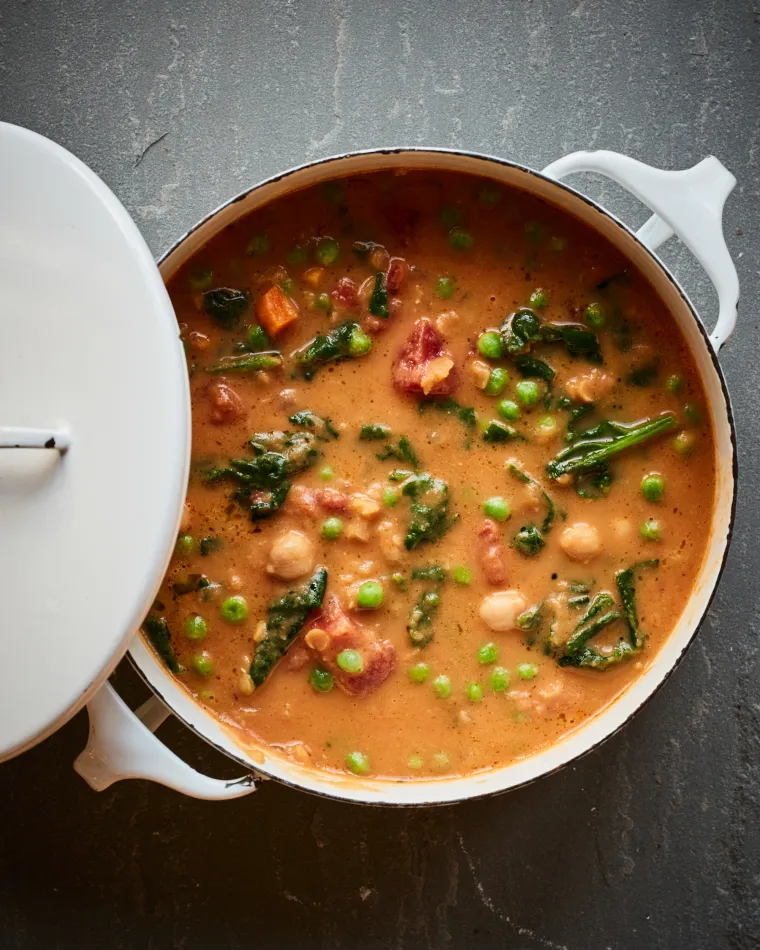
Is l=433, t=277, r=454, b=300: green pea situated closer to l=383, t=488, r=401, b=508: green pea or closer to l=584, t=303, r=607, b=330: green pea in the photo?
l=584, t=303, r=607, b=330: green pea

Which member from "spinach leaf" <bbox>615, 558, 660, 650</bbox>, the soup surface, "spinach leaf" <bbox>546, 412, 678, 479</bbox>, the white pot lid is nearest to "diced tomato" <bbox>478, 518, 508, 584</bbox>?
the soup surface

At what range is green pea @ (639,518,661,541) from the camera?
2.60 meters

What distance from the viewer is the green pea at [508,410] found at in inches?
102

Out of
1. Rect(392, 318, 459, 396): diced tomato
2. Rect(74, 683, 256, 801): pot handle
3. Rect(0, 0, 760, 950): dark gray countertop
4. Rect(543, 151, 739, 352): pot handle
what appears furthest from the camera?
Rect(0, 0, 760, 950): dark gray countertop

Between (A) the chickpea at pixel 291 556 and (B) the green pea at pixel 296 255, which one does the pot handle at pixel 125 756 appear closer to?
(A) the chickpea at pixel 291 556

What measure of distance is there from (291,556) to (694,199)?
1.44m

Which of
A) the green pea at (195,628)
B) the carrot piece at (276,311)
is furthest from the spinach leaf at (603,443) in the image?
the green pea at (195,628)

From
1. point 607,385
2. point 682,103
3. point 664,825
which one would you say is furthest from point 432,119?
point 664,825

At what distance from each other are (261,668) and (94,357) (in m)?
1.06

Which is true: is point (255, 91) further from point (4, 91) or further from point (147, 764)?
point (147, 764)

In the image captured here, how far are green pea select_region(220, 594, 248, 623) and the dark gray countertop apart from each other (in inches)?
16.2

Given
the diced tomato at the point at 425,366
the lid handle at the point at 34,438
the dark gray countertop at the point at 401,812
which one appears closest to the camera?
the lid handle at the point at 34,438

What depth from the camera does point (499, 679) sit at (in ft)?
8.54

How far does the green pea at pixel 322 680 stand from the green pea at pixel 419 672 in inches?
8.9
